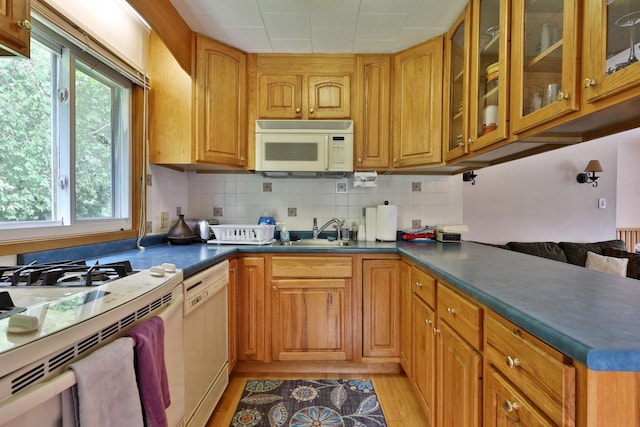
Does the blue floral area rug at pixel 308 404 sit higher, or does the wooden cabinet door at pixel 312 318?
the wooden cabinet door at pixel 312 318

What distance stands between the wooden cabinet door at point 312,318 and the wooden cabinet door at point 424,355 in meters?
0.49

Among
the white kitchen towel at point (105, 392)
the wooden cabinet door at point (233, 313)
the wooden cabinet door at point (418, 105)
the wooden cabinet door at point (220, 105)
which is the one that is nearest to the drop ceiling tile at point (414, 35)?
the wooden cabinet door at point (418, 105)

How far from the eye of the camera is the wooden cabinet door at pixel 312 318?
6.58 feet

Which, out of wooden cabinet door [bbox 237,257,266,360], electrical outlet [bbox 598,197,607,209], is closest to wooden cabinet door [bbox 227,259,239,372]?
wooden cabinet door [bbox 237,257,266,360]

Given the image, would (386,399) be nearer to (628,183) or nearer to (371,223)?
(371,223)

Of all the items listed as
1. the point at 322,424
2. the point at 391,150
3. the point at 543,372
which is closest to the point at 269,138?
the point at 391,150

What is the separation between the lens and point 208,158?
6.72 ft

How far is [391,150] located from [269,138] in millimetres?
922

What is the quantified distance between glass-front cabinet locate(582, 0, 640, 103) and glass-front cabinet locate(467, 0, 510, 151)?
413 millimetres

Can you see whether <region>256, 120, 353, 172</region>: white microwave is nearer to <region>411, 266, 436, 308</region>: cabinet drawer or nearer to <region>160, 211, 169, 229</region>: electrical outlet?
<region>160, 211, 169, 229</region>: electrical outlet

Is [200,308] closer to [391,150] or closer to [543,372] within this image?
[543,372]

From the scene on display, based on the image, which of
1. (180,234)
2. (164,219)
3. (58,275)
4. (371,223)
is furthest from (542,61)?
(164,219)

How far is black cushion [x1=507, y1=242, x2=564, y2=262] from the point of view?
2.97m

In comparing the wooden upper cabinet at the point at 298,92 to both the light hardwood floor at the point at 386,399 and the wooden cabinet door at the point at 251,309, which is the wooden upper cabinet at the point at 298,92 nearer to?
the wooden cabinet door at the point at 251,309
